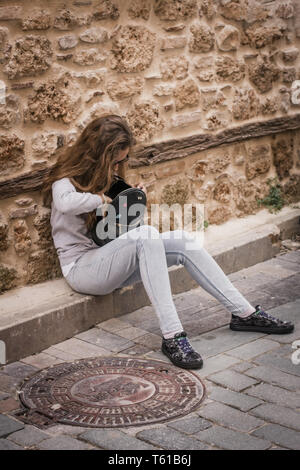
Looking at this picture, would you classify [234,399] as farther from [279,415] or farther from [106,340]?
[106,340]

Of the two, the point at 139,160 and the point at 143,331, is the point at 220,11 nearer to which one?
the point at 139,160

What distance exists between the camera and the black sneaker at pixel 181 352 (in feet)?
14.0

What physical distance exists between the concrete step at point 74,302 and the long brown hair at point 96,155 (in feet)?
1.85

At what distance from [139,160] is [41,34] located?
117 cm

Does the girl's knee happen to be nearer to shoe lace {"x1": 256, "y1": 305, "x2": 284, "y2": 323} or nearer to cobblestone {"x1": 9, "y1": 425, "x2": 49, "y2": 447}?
shoe lace {"x1": 256, "y1": 305, "x2": 284, "y2": 323}

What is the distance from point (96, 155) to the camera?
4598 millimetres

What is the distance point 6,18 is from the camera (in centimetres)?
446

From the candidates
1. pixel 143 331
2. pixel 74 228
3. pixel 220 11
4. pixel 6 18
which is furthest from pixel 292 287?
pixel 6 18

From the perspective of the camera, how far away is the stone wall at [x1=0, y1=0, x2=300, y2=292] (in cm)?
465

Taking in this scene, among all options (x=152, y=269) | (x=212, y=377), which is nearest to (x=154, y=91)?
(x=152, y=269)

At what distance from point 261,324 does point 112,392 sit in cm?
118
